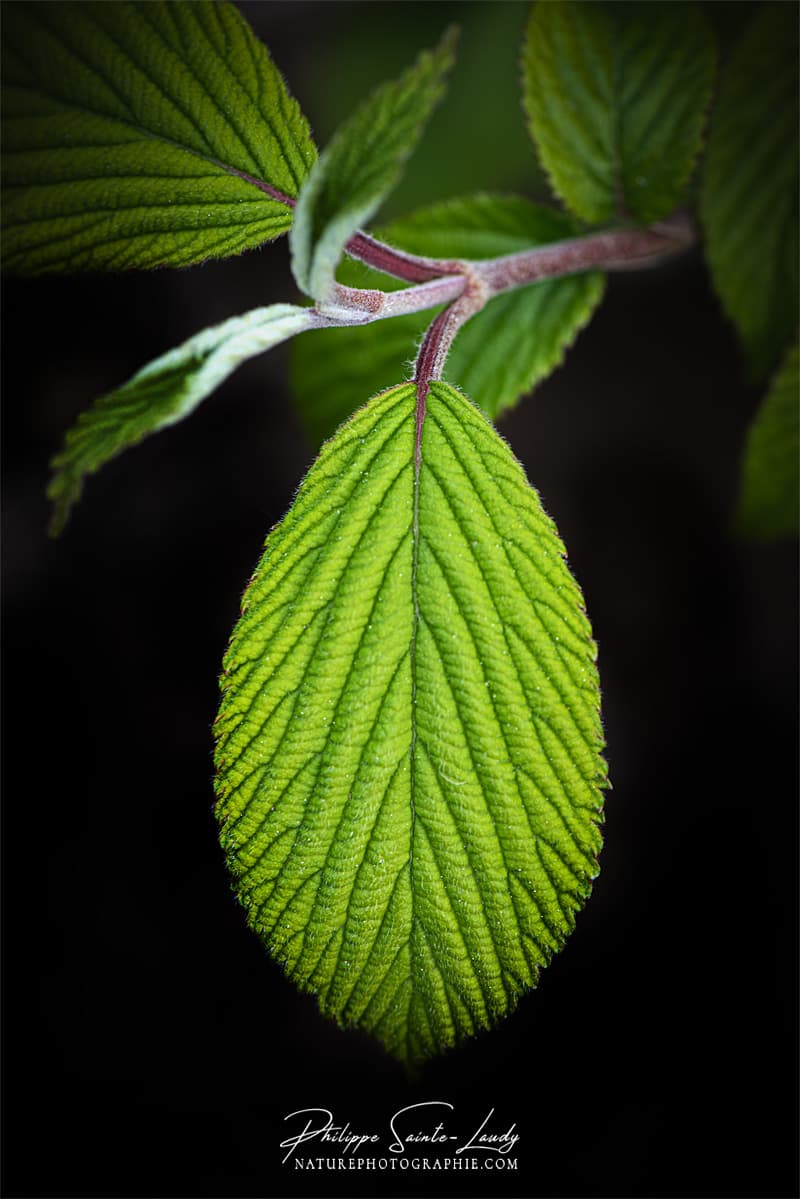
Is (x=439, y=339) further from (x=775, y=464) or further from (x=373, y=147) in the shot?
(x=775, y=464)

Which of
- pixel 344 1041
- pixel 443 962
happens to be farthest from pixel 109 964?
pixel 443 962

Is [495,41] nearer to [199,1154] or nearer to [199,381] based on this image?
[199,381]

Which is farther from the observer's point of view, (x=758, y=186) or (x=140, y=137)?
(x=758, y=186)

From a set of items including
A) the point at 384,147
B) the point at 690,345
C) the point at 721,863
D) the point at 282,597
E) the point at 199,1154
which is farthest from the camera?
the point at 690,345

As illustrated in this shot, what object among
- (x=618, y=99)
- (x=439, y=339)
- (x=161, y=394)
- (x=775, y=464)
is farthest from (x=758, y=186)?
(x=161, y=394)

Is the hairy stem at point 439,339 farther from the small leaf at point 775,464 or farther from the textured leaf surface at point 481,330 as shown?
Result: the small leaf at point 775,464
